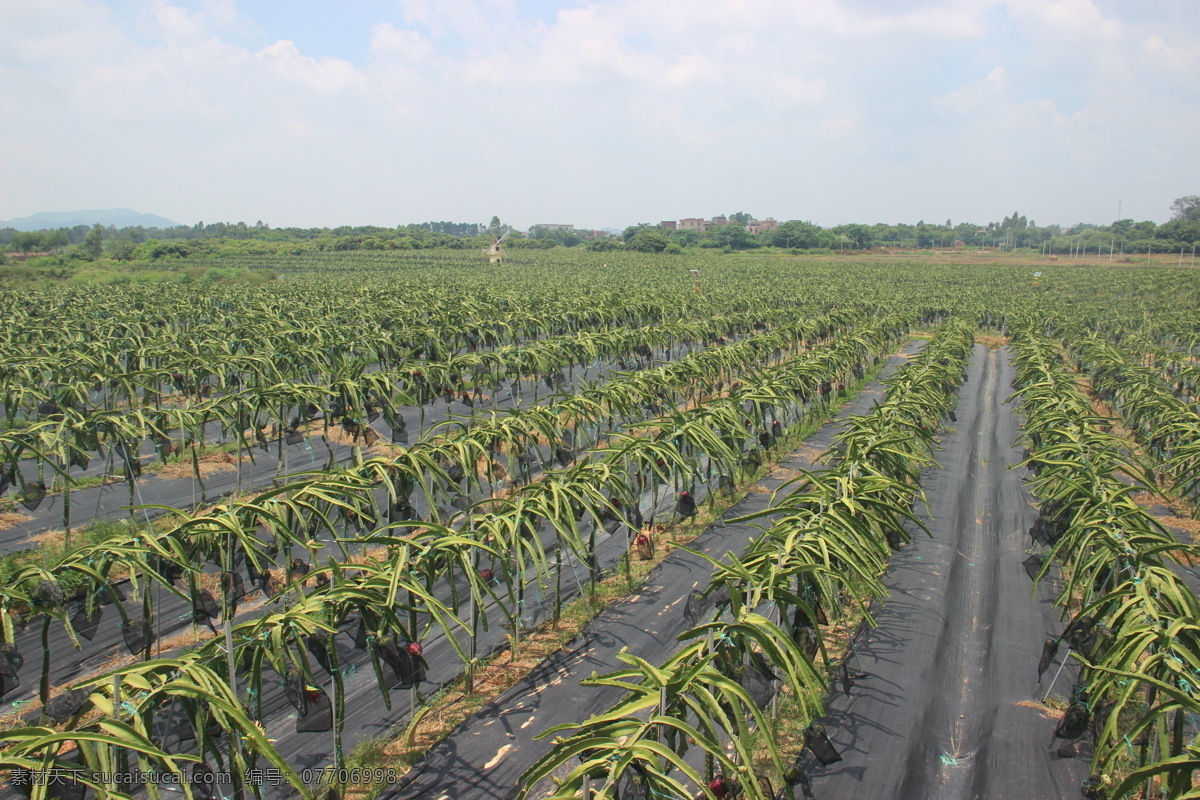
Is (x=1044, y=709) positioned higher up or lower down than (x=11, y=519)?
lower down

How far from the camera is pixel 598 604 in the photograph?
6.92m

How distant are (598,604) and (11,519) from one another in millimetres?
8255

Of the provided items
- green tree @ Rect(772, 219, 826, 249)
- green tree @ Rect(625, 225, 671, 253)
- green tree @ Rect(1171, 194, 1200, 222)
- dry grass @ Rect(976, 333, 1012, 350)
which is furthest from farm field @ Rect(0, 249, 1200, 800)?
green tree @ Rect(1171, 194, 1200, 222)

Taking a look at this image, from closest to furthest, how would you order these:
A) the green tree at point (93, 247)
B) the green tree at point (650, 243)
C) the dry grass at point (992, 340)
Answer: the dry grass at point (992, 340), the green tree at point (93, 247), the green tree at point (650, 243)

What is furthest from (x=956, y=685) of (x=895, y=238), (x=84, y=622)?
(x=895, y=238)

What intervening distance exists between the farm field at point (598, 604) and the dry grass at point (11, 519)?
0.06m

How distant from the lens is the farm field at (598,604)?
3.29 m

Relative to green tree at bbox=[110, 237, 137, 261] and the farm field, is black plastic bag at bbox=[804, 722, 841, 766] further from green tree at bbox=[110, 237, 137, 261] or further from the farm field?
green tree at bbox=[110, 237, 137, 261]

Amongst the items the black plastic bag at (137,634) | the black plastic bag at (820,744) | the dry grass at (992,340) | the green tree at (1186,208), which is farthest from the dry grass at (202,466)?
the green tree at (1186,208)

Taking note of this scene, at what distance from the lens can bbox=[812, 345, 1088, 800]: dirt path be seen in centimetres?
475

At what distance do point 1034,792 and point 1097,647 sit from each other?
114cm

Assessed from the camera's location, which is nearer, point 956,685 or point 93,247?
point 956,685

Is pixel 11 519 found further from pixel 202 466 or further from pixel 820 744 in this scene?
pixel 820 744

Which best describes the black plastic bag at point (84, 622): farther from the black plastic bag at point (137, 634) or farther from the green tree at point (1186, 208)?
the green tree at point (1186, 208)
